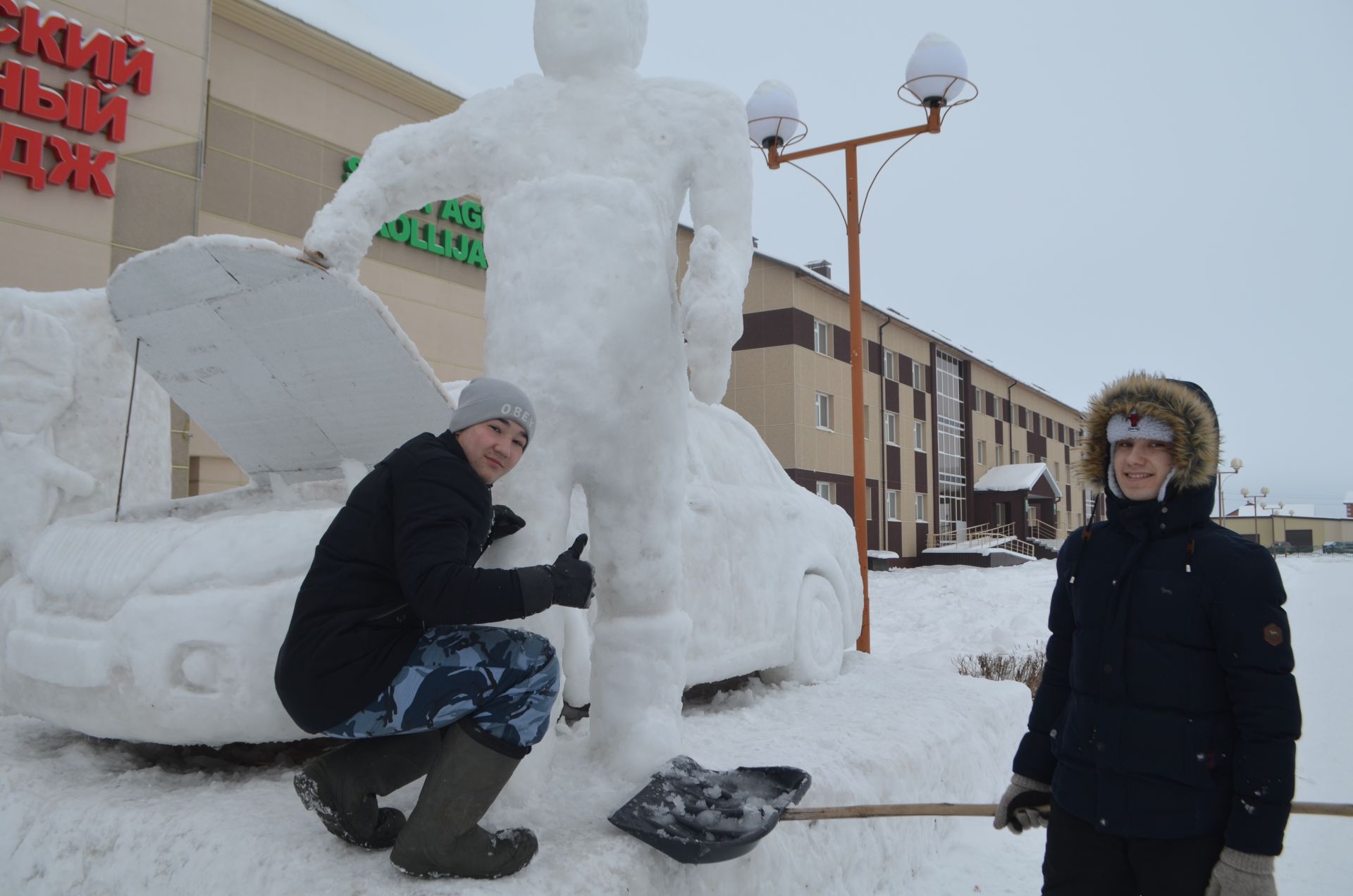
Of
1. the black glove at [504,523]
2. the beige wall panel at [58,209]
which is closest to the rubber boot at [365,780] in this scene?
the black glove at [504,523]

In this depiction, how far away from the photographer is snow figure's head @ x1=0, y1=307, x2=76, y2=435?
3.17m

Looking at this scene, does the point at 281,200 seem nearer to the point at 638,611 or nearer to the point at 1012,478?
the point at 638,611

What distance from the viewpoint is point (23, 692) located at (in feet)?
8.46

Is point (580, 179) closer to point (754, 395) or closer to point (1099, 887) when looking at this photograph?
point (1099, 887)

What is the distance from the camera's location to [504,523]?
228 cm

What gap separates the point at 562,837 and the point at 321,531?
1.03 m

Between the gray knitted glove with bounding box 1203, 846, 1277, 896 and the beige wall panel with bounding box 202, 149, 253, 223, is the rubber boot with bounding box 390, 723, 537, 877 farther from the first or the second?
the beige wall panel with bounding box 202, 149, 253, 223

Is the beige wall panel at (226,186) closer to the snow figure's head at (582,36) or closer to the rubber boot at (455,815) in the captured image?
the snow figure's head at (582,36)

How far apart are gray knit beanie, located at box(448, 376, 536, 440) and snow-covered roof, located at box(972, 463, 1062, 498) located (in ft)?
93.2

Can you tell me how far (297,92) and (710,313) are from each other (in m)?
A: 9.04

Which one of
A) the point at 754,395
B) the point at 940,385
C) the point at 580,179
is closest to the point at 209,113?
the point at 580,179

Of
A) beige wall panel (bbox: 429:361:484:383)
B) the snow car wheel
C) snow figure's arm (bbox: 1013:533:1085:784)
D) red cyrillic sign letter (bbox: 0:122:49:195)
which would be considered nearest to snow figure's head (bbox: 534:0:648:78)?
snow figure's arm (bbox: 1013:533:1085:784)

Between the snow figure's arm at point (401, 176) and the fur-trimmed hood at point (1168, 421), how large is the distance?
1.85 metres

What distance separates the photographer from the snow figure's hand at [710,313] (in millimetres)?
2385
